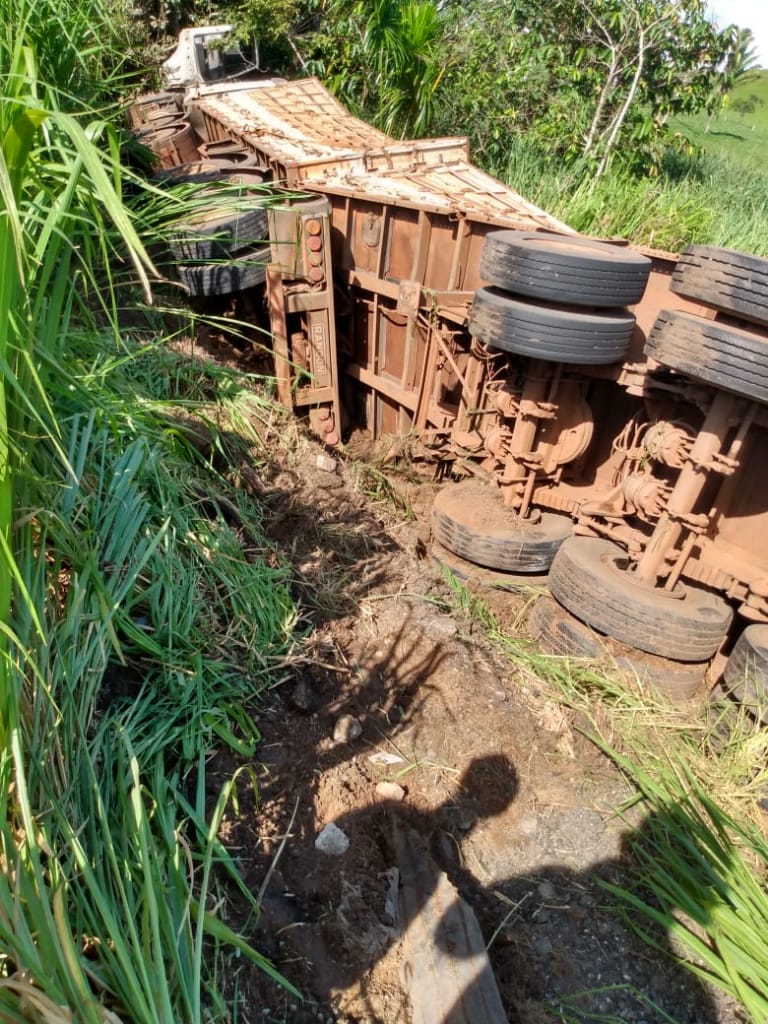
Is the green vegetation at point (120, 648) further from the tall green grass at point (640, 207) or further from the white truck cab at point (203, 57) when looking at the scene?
the white truck cab at point (203, 57)

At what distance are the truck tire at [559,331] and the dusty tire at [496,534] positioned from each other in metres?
1.07

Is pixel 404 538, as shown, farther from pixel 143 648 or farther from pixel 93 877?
pixel 93 877

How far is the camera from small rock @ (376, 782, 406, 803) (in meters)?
2.56

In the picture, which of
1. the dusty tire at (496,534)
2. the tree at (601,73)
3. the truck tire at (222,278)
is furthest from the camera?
the tree at (601,73)

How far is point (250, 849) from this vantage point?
2.14 meters

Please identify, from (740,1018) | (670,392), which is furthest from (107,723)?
(670,392)

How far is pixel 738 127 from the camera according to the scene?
34.4m

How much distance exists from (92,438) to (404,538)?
2.30 meters

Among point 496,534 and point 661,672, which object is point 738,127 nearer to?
point 496,534

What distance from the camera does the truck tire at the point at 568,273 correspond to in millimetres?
3201

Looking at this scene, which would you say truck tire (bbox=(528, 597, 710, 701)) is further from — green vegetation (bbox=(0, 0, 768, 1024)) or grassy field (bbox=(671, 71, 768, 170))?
grassy field (bbox=(671, 71, 768, 170))

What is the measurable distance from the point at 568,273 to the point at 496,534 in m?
1.49

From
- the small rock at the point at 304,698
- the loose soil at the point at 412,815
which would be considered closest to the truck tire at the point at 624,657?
the loose soil at the point at 412,815

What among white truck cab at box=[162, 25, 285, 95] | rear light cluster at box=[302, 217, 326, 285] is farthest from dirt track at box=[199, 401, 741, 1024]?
white truck cab at box=[162, 25, 285, 95]
